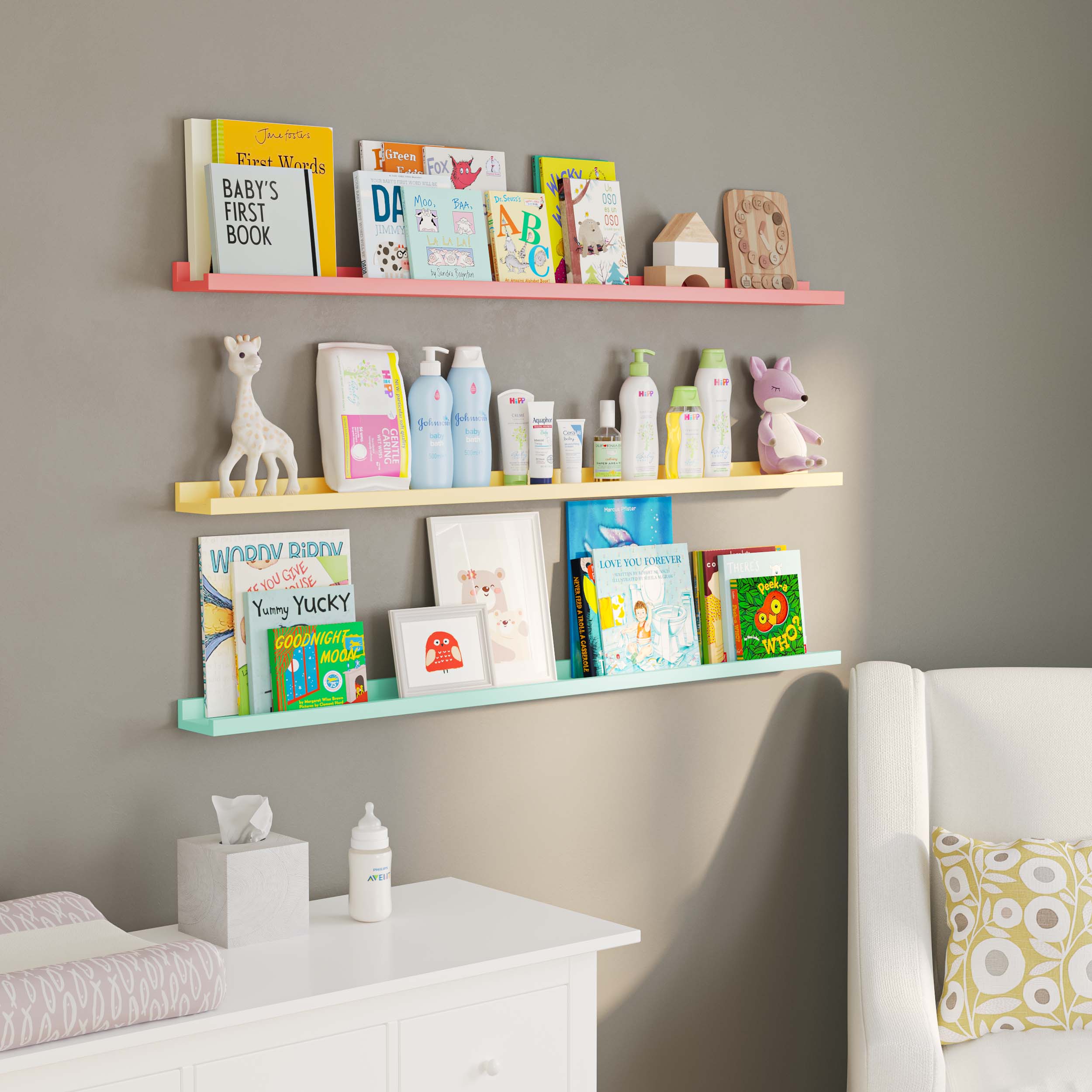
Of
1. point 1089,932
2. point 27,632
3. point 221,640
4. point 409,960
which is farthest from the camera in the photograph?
point 1089,932

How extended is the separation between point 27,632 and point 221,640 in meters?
0.26

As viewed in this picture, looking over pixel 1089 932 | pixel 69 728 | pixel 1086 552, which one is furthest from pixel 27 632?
pixel 1086 552

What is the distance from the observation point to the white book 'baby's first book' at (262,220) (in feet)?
5.91

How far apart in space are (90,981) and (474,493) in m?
0.91

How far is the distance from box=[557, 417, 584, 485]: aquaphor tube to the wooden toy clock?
437 millimetres

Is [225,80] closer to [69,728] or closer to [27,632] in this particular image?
[27,632]

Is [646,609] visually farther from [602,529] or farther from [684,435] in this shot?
[684,435]

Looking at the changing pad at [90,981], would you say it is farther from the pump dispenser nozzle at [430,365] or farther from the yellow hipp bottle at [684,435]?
the yellow hipp bottle at [684,435]

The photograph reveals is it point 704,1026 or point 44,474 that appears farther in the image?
point 704,1026

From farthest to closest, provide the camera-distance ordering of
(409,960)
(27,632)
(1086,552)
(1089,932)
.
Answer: (1086,552) < (1089,932) < (27,632) < (409,960)

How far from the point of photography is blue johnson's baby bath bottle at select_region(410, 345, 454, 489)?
2002 millimetres

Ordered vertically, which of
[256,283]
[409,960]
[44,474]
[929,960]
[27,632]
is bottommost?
[929,960]

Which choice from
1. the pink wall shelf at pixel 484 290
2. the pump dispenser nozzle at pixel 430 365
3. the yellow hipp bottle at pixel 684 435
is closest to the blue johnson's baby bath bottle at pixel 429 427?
the pump dispenser nozzle at pixel 430 365

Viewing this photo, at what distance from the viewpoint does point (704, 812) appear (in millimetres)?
2406
